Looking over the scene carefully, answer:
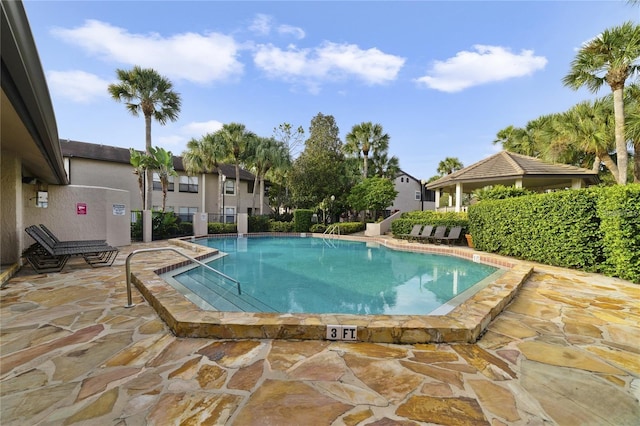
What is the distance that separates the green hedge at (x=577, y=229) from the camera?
569cm

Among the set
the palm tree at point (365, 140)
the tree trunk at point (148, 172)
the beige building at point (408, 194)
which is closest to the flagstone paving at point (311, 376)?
the tree trunk at point (148, 172)

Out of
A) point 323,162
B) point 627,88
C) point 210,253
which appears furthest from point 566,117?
point 210,253

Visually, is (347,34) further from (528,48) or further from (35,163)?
(35,163)

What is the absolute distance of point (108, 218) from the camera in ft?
35.5

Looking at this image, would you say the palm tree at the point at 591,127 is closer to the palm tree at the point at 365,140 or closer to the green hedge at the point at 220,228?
the palm tree at the point at 365,140

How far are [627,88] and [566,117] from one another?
2548mm

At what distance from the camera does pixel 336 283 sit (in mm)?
7047

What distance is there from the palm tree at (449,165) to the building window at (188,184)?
29.8m

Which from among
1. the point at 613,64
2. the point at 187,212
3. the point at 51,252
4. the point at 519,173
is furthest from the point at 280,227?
the point at 613,64

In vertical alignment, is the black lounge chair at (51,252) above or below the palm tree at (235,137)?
below

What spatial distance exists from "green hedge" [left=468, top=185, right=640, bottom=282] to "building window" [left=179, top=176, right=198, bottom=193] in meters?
23.2

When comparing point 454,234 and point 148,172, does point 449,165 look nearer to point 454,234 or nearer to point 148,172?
point 454,234

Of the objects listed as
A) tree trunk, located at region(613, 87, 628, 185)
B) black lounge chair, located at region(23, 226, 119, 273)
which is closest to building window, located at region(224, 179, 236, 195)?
black lounge chair, located at region(23, 226, 119, 273)

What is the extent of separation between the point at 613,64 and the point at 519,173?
18.5 ft
